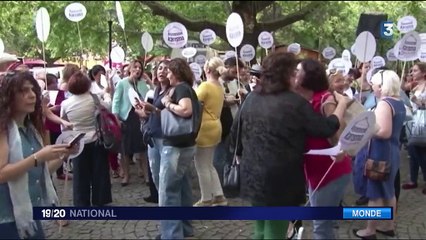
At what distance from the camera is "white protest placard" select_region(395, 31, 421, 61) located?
244 centimetres

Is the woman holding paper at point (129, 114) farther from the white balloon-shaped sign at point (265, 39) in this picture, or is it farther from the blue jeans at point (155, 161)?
the white balloon-shaped sign at point (265, 39)

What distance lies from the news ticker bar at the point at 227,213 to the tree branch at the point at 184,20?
2.06 metres

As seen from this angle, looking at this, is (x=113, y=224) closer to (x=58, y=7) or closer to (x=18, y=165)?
(x=18, y=165)

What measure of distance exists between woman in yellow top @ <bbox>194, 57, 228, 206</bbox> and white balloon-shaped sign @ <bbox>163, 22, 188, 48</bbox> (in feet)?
3.54

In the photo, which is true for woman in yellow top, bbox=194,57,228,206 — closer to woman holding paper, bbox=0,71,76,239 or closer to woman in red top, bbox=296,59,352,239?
woman in red top, bbox=296,59,352,239

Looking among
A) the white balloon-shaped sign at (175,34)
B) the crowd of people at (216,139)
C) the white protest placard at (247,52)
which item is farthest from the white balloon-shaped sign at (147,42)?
the white protest placard at (247,52)

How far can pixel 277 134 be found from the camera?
1295mm

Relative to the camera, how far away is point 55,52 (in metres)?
3.96

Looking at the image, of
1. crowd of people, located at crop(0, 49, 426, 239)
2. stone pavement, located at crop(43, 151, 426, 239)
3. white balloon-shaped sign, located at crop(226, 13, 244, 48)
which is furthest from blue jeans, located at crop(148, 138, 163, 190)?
white balloon-shaped sign, located at crop(226, 13, 244, 48)

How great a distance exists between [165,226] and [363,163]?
790 millimetres

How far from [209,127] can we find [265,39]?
2.86ft

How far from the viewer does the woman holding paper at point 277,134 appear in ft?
4.17

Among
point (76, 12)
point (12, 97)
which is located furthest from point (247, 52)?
point (12, 97)

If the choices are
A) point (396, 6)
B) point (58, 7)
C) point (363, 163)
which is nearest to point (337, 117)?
point (363, 163)
